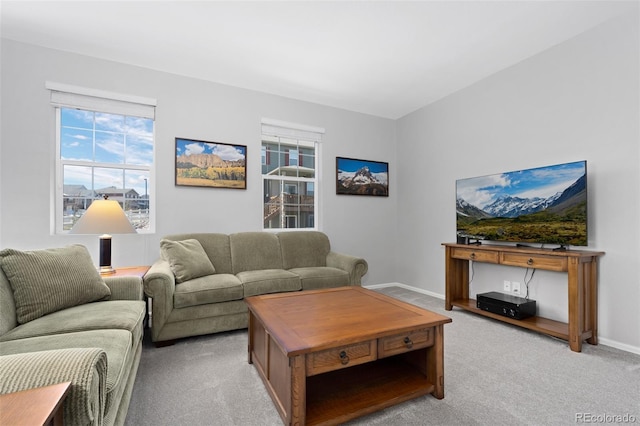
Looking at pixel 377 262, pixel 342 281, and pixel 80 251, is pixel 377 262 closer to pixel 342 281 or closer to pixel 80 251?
pixel 342 281

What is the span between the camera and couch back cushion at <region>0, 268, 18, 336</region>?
5.01ft

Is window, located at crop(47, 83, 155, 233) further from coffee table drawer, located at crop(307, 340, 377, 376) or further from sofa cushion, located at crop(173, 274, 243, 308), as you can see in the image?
coffee table drawer, located at crop(307, 340, 377, 376)

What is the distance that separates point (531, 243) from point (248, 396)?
2.88m

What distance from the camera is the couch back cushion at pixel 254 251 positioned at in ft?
11.2

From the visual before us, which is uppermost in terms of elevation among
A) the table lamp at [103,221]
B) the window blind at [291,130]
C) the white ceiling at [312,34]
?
the white ceiling at [312,34]

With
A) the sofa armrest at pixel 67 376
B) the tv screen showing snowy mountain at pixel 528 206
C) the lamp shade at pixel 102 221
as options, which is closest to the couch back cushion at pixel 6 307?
the lamp shade at pixel 102 221

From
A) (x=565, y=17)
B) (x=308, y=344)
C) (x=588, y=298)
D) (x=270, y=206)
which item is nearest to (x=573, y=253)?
(x=588, y=298)

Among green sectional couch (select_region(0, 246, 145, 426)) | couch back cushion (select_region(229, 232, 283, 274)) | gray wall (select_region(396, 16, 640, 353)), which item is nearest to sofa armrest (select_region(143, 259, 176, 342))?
green sectional couch (select_region(0, 246, 145, 426))

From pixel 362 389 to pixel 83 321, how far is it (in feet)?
5.20

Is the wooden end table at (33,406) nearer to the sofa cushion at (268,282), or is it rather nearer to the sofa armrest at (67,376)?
the sofa armrest at (67,376)

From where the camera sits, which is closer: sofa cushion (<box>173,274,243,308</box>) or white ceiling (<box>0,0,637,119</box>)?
white ceiling (<box>0,0,637,119</box>)

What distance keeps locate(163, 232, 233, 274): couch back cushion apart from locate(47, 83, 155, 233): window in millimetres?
448

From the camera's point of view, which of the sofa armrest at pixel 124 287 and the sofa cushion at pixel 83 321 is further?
the sofa armrest at pixel 124 287

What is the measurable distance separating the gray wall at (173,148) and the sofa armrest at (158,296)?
97 centimetres
